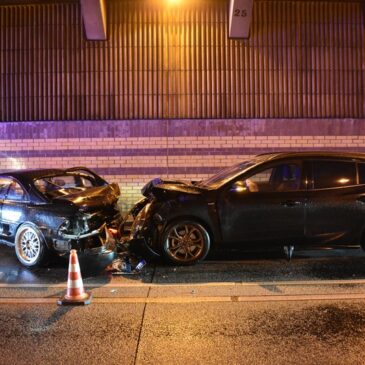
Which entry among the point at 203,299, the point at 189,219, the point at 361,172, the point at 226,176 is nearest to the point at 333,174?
the point at 361,172

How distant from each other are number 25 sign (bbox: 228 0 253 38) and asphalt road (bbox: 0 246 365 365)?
19.1ft

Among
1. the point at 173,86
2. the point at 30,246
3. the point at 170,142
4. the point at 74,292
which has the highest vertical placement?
the point at 173,86

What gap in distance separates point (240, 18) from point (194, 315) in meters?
7.63

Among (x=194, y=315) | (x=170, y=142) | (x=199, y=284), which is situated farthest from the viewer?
(x=170, y=142)

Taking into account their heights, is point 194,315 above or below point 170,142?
below

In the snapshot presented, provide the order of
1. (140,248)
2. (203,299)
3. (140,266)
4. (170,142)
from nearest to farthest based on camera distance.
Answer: (203,299) → (140,266) → (140,248) → (170,142)

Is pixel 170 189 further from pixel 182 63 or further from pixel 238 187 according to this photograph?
pixel 182 63

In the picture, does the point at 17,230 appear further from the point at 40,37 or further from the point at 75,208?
the point at 40,37

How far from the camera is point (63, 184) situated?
8031 millimetres

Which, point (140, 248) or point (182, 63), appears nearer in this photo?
point (140, 248)

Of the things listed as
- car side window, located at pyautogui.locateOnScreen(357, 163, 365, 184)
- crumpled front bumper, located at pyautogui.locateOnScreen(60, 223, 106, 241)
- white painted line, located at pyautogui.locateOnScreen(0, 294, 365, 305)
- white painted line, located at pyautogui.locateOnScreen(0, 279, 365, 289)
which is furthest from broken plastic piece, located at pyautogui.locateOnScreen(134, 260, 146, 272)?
car side window, located at pyautogui.locateOnScreen(357, 163, 365, 184)

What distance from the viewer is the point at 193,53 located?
11.3 meters

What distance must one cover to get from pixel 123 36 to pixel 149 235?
5932 mm

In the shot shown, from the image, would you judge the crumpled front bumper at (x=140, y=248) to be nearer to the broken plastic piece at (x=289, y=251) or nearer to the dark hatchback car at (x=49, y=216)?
the dark hatchback car at (x=49, y=216)
